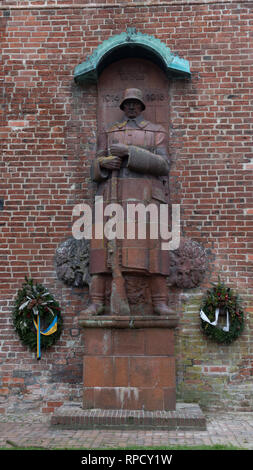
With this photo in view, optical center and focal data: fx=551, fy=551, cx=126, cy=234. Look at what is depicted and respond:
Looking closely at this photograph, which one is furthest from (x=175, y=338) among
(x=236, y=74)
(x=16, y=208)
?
(x=236, y=74)

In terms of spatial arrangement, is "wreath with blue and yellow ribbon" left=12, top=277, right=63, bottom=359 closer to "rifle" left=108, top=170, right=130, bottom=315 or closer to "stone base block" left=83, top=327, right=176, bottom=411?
"stone base block" left=83, top=327, right=176, bottom=411

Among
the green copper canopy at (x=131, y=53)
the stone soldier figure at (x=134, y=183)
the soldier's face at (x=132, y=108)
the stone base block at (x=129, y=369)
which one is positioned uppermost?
the green copper canopy at (x=131, y=53)

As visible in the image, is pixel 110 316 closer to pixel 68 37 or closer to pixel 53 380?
pixel 53 380

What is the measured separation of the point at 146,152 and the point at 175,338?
2.43 m

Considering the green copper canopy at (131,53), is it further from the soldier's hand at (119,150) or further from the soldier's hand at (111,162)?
the soldier's hand at (111,162)

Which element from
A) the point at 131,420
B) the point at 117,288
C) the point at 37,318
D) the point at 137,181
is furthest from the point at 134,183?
the point at 131,420

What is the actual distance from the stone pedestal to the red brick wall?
27.4 inches

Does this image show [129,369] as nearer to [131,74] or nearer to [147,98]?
[147,98]

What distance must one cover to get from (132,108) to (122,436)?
4.02 meters

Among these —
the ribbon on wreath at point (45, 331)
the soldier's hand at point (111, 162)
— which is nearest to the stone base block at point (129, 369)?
the ribbon on wreath at point (45, 331)

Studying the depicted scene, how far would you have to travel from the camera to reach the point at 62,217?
7535 millimetres

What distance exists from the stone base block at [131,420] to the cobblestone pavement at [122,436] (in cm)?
9

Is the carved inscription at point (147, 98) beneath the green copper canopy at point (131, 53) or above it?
beneath

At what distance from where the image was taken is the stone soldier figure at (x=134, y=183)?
6676 mm
